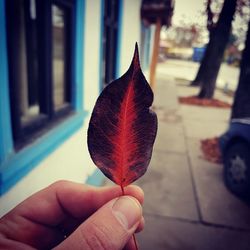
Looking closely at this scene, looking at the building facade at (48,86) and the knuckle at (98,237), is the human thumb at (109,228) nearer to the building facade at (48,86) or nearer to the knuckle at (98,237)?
the knuckle at (98,237)

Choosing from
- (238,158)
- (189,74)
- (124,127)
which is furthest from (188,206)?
(189,74)

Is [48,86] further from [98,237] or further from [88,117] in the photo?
[98,237]

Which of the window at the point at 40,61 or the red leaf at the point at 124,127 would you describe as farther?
the window at the point at 40,61

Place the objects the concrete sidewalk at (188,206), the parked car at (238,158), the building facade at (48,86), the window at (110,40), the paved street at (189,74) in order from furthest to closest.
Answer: the paved street at (189,74) < the window at (110,40) < the parked car at (238,158) < the concrete sidewalk at (188,206) < the building facade at (48,86)

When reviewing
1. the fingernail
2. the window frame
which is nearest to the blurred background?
the window frame

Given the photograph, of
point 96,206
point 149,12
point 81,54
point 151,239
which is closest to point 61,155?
point 81,54

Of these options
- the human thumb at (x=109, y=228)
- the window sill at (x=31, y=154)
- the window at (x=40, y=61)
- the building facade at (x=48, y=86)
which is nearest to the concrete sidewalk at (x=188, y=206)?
the building facade at (x=48, y=86)
